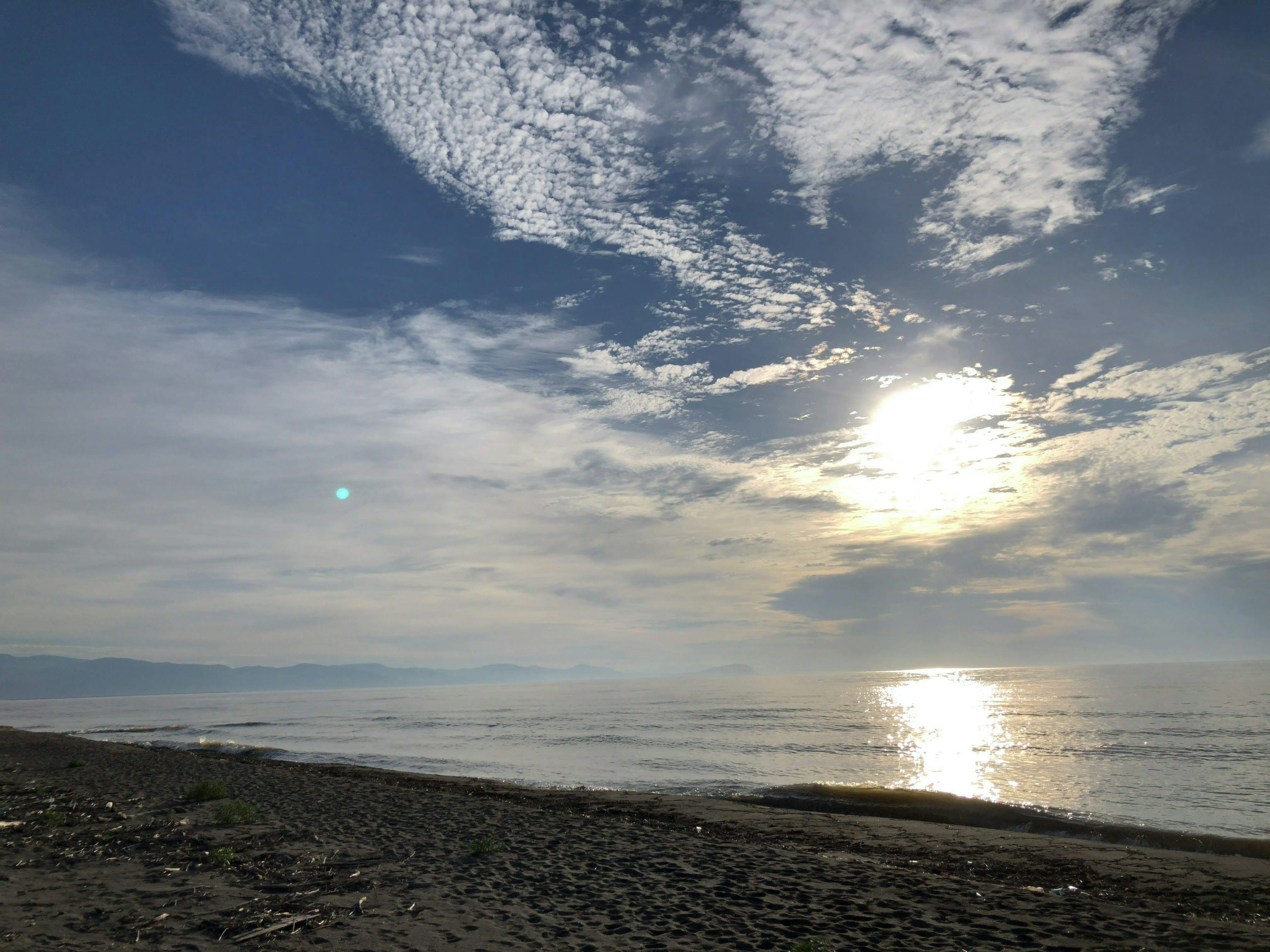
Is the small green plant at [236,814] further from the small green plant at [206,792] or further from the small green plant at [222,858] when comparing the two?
the small green plant at [222,858]

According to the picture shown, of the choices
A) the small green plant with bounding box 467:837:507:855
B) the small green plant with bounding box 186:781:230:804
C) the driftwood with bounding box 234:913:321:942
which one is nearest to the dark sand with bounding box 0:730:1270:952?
the driftwood with bounding box 234:913:321:942

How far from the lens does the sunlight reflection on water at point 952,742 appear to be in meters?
33.6

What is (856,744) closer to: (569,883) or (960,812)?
(960,812)

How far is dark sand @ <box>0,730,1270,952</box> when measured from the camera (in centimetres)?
934

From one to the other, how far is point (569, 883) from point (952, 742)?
174 ft

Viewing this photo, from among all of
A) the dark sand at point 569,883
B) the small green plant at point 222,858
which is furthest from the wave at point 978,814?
the small green plant at point 222,858

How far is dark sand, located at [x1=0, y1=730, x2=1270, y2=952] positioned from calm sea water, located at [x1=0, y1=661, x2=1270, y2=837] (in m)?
10.0

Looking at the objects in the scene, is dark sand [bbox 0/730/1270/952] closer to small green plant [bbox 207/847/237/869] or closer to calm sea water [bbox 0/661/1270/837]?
small green plant [bbox 207/847/237/869]

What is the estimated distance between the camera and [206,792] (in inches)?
821

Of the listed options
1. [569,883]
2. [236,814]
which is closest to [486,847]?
[569,883]

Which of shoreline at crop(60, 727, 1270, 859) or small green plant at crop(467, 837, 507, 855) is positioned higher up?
small green plant at crop(467, 837, 507, 855)

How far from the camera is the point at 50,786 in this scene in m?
22.8

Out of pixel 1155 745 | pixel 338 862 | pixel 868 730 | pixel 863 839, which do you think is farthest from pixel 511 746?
pixel 1155 745

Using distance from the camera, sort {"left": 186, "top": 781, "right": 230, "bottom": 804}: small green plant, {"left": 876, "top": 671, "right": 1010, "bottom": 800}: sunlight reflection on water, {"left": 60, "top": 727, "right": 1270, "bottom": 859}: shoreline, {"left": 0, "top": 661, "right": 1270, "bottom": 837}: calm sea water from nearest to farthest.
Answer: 1. {"left": 60, "top": 727, "right": 1270, "bottom": 859}: shoreline
2. {"left": 186, "top": 781, "right": 230, "bottom": 804}: small green plant
3. {"left": 0, "top": 661, "right": 1270, "bottom": 837}: calm sea water
4. {"left": 876, "top": 671, "right": 1010, "bottom": 800}: sunlight reflection on water
